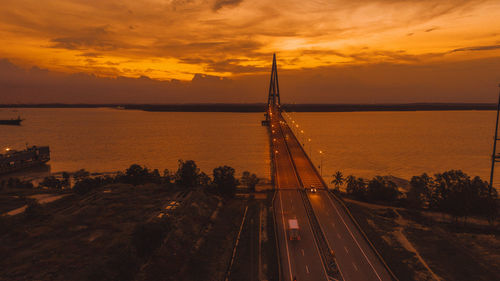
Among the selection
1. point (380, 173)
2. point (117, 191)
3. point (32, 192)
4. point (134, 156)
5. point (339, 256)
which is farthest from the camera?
point (134, 156)

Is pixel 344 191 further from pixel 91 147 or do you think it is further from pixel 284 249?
pixel 91 147

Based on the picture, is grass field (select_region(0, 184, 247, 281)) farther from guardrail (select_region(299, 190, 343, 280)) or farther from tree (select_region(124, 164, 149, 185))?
tree (select_region(124, 164, 149, 185))

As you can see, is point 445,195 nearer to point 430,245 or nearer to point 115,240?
point 430,245

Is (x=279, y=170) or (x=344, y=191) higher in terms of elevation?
(x=279, y=170)

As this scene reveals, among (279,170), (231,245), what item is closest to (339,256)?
(231,245)

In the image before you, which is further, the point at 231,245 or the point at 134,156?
the point at 134,156

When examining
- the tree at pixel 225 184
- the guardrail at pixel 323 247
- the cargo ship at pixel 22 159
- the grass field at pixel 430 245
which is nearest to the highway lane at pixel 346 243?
the guardrail at pixel 323 247

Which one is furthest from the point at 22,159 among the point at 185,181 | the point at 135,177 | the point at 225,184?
the point at 225,184
